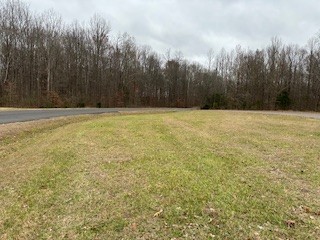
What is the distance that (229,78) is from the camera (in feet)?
188

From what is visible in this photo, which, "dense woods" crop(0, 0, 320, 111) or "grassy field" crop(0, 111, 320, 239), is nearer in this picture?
"grassy field" crop(0, 111, 320, 239)

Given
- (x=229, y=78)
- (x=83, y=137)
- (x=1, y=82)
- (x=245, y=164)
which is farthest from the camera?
(x=229, y=78)

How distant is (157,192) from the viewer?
15.6 ft

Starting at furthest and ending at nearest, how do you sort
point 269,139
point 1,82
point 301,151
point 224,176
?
Answer: point 1,82, point 269,139, point 301,151, point 224,176

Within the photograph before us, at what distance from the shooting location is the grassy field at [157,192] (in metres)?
3.58

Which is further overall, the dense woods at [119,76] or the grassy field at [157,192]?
the dense woods at [119,76]

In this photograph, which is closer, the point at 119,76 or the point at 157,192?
the point at 157,192

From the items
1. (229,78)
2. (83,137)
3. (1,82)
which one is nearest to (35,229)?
(83,137)

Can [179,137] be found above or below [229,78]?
below

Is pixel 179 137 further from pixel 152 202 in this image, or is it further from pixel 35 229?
pixel 35 229

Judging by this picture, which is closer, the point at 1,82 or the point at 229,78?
the point at 1,82

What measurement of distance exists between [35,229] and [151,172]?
2.70m

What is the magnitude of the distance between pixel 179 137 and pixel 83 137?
11.5 feet

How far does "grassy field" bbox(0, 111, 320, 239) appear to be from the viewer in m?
3.58
